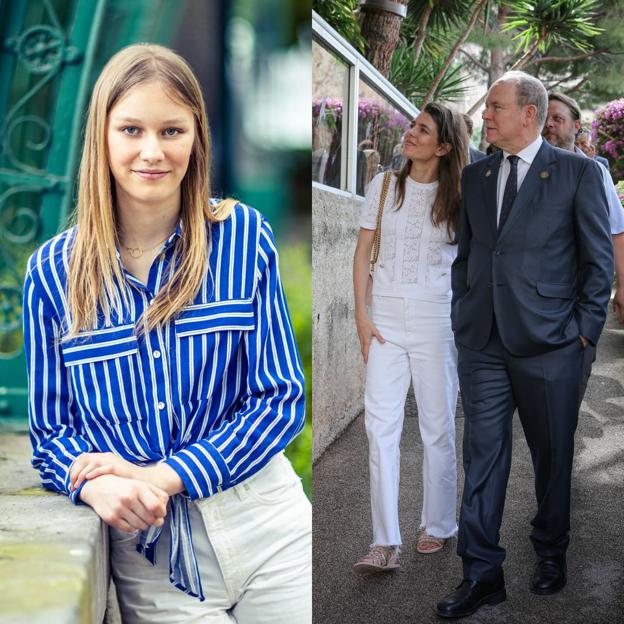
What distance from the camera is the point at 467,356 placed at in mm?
1999

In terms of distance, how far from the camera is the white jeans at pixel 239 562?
1.34 meters

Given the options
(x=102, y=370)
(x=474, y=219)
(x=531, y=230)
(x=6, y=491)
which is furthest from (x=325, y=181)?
(x=6, y=491)

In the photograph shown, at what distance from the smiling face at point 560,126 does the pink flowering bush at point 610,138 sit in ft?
0.26

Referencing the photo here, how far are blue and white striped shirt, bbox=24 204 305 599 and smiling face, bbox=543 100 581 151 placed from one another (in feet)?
3.31

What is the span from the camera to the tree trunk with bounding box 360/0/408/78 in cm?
194

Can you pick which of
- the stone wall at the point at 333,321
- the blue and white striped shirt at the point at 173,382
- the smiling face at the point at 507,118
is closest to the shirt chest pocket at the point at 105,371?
the blue and white striped shirt at the point at 173,382

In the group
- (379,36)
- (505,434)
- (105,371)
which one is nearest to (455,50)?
(379,36)

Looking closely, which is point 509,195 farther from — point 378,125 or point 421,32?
point 421,32

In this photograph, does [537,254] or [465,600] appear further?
[465,600]

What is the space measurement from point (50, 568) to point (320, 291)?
2.91 feet

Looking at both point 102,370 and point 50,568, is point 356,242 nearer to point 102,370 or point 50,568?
point 102,370

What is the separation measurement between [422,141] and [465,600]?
1.18 meters

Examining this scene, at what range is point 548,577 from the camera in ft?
7.11

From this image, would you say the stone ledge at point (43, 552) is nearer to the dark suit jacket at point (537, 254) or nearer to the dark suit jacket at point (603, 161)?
the dark suit jacket at point (537, 254)
